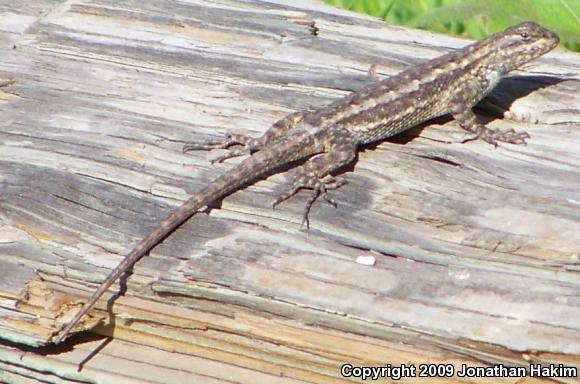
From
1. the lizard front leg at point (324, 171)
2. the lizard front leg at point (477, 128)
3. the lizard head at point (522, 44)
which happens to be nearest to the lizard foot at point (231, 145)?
the lizard front leg at point (324, 171)

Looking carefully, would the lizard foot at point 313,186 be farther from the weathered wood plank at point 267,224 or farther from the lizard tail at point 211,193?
the lizard tail at point 211,193

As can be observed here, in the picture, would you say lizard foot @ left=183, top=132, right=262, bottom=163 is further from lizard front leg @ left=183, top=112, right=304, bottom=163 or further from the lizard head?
the lizard head

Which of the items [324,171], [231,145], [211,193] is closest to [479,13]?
[324,171]

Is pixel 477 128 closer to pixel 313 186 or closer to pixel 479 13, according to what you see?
pixel 313 186

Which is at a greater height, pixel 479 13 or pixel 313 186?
pixel 479 13

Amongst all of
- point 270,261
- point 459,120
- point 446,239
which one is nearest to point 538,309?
point 446,239
